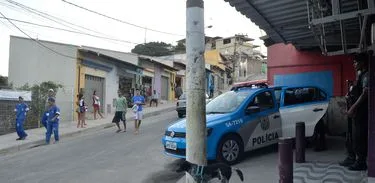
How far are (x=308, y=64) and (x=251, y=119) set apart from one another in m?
7.15

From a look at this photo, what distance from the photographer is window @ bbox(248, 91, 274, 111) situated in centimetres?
971

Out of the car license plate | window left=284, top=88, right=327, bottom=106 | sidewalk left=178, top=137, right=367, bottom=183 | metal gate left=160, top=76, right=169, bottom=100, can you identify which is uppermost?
metal gate left=160, top=76, right=169, bottom=100

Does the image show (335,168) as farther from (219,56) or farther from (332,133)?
(219,56)

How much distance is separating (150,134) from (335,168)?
862 cm

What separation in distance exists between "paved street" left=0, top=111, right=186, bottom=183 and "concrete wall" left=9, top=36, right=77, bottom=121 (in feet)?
31.8

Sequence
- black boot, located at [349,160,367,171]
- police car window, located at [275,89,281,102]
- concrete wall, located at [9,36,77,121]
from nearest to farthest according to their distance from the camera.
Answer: black boot, located at [349,160,367,171] → police car window, located at [275,89,281,102] → concrete wall, located at [9,36,77,121]

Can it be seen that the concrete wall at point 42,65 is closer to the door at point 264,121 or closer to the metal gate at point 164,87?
the door at point 264,121

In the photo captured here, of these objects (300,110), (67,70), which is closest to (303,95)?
(300,110)

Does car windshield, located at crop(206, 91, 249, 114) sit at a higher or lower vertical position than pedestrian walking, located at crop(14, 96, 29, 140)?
higher

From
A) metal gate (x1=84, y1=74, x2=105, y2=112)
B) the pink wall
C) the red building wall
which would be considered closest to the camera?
the red building wall

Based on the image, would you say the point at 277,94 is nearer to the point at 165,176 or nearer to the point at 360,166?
the point at 360,166

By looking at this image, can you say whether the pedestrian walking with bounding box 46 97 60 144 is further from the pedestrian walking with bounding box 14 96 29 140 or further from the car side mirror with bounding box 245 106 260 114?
the car side mirror with bounding box 245 106 260 114

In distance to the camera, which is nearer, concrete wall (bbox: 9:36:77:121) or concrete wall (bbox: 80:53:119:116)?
concrete wall (bbox: 9:36:77:121)

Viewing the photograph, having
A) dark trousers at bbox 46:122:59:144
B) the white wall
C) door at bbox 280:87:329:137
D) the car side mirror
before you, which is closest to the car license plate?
the car side mirror
